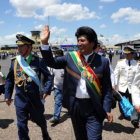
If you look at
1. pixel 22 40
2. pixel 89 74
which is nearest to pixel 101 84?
pixel 89 74

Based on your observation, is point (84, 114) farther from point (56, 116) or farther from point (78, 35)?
point (56, 116)

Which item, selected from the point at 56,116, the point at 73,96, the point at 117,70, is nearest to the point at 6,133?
the point at 56,116

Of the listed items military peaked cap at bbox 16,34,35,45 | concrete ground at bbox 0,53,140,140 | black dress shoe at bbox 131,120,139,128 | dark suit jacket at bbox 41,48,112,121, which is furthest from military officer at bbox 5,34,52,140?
black dress shoe at bbox 131,120,139,128

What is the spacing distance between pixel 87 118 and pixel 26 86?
144 cm

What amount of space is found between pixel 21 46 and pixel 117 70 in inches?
121

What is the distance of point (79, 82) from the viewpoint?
8.57 ft

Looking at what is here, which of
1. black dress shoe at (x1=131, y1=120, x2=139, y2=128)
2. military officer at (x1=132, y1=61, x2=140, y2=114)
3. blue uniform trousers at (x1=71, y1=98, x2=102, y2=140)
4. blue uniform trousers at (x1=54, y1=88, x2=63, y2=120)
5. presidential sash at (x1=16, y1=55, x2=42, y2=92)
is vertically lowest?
black dress shoe at (x1=131, y1=120, x2=139, y2=128)

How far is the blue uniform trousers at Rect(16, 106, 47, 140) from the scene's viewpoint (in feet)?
11.5

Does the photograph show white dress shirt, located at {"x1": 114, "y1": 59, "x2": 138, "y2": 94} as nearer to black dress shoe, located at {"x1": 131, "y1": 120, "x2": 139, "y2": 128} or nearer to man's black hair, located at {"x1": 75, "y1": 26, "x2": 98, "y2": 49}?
black dress shoe, located at {"x1": 131, "y1": 120, "x2": 139, "y2": 128}

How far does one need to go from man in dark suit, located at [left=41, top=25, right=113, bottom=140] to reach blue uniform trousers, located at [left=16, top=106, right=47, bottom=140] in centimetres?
115

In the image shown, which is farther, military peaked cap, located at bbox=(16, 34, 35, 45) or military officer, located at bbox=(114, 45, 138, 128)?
military officer, located at bbox=(114, 45, 138, 128)

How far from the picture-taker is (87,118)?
2662mm

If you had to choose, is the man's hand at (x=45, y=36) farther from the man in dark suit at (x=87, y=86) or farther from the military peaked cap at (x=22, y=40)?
the military peaked cap at (x=22, y=40)

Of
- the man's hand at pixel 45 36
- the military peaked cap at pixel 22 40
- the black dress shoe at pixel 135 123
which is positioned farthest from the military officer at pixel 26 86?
the black dress shoe at pixel 135 123
